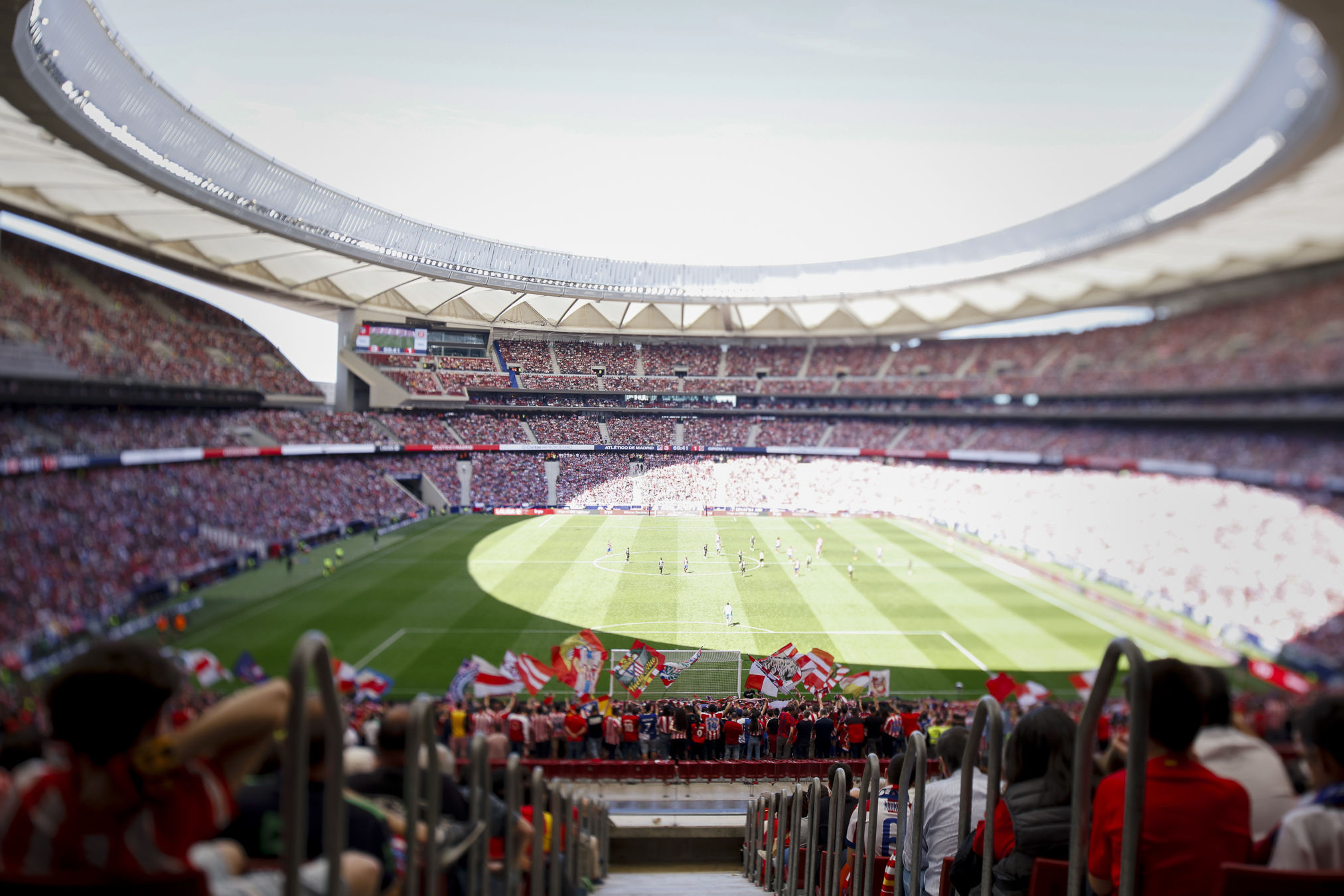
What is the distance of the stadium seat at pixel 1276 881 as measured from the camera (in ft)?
6.58

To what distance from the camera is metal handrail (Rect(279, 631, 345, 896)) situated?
6.54 ft

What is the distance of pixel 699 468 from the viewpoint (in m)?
51.6

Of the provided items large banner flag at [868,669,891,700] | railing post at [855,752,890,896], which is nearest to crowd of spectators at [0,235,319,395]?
railing post at [855,752,890,896]

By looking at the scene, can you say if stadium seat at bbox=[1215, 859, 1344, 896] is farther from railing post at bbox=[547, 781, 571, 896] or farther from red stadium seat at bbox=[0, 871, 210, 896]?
railing post at bbox=[547, 781, 571, 896]

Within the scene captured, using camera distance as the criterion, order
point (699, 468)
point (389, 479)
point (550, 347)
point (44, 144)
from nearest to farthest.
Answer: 1. point (44, 144)
2. point (389, 479)
3. point (699, 468)
4. point (550, 347)

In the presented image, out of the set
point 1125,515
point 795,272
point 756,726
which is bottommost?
point 756,726

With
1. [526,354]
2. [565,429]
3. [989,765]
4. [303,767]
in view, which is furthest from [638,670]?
[526,354]

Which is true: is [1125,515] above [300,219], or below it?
below

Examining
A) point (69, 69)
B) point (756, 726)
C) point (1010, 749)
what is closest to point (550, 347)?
point (69, 69)

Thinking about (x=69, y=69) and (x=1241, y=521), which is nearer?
(x=1241, y=521)

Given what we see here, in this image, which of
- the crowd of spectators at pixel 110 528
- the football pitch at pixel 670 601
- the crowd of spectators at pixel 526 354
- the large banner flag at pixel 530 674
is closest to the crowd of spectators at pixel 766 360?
the football pitch at pixel 670 601

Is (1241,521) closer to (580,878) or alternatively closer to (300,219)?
(580,878)

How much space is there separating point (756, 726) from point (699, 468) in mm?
38592

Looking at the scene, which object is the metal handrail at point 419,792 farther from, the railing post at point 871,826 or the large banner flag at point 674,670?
the large banner flag at point 674,670
